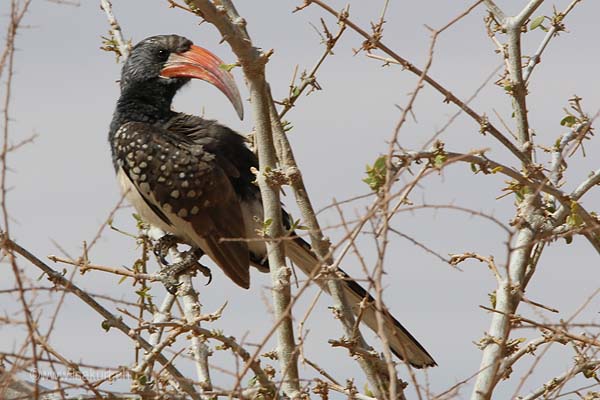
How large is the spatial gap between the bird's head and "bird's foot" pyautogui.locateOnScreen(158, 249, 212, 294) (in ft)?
2.92

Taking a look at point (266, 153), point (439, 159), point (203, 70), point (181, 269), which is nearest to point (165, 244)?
point (181, 269)

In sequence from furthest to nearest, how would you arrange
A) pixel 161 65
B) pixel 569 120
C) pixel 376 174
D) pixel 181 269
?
pixel 161 65 → pixel 181 269 → pixel 569 120 → pixel 376 174

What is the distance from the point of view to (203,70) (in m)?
5.42

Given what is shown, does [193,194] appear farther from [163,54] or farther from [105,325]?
[105,325]

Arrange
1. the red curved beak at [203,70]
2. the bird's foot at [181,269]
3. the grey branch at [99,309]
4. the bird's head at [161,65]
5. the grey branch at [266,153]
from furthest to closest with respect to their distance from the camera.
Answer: the bird's head at [161,65] < the red curved beak at [203,70] < the bird's foot at [181,269] < the grey branch at [266,153] < the grey branch at [99,309]

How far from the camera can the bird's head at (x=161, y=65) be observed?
18.1ft

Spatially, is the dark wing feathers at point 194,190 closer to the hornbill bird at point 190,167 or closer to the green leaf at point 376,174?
the hornbill bird at point 190,167

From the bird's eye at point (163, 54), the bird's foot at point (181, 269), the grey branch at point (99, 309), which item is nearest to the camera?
the grey branch at point (99, 309)

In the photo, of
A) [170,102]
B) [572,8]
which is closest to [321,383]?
[572,8]

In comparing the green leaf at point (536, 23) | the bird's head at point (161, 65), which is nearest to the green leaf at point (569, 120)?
the green leaf at point (536, 23)

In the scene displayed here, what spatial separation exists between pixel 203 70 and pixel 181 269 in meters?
1.10

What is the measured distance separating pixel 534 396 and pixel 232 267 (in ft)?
6.15

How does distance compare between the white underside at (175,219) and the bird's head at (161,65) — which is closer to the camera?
the white underside at (175,219)

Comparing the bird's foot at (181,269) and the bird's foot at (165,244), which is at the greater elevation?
the bird's foot at (165,244)
